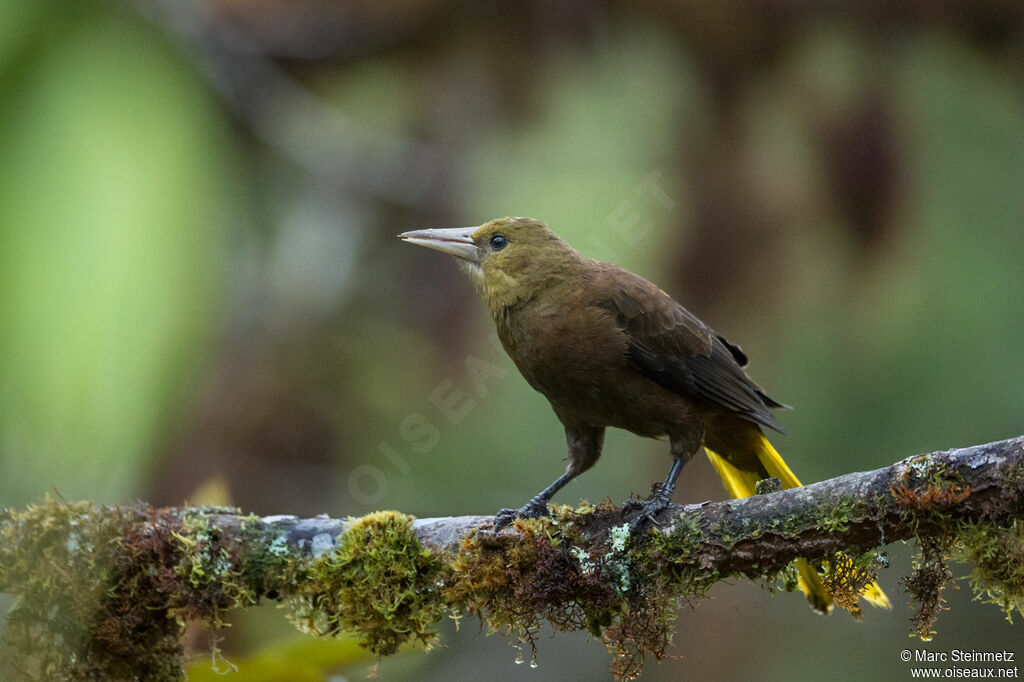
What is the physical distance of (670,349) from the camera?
344cm

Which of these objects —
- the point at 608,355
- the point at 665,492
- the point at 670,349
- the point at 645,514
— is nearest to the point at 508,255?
the point at 608,355

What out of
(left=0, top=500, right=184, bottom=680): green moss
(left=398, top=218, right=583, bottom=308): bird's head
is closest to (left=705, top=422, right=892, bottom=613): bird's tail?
(left=398, top=218, right=583, bottom=308): bird's head

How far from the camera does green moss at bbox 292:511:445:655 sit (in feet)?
8.93

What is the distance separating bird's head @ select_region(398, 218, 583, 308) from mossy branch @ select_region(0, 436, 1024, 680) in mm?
917

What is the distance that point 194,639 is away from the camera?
3096 mm

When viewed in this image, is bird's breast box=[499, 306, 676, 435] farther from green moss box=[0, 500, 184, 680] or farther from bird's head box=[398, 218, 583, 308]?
green moss box=[0, 500, 184, 680]

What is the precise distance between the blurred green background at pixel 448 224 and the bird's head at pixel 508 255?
46cm

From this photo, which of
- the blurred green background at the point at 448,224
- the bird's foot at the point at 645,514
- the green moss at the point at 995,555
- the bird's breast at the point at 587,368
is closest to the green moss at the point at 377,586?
the blurred green background at the point at 448,224

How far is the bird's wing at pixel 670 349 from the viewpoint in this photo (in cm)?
340

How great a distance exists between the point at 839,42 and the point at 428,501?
126 inches

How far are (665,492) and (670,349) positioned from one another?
674 millimetres

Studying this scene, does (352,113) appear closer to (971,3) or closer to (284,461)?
(284,461)

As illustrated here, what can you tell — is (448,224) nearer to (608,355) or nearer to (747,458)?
(608,355)

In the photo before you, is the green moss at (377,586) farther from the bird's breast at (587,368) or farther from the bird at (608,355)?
the bird's breast at (587,368)
